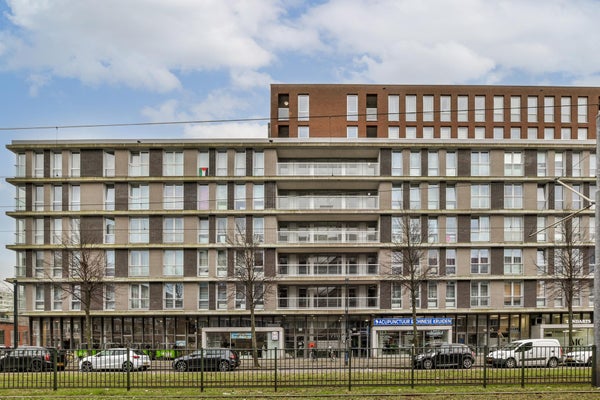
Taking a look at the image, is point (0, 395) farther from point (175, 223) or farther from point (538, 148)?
point (538, 148)

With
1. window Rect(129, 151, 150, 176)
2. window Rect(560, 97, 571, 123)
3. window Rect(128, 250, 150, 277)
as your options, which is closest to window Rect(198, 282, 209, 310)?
window Rect(128, 250, 150, 277)

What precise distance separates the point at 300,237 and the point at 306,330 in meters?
7.62

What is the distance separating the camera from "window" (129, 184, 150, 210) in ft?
168

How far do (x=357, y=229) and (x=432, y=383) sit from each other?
31.9 m

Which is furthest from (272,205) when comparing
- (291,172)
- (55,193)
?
(55,193)

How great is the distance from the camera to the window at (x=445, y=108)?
70.8 meters

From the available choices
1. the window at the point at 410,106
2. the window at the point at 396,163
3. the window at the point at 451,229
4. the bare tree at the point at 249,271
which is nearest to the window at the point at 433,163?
the window at the point at 396,163

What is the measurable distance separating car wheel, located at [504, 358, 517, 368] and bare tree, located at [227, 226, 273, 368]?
82.4ft

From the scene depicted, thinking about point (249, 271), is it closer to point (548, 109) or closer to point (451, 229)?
point (451, 229)

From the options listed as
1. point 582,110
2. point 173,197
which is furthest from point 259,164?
point 582,110

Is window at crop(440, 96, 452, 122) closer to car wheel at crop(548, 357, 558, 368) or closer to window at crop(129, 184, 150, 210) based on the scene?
window at crop(129, 184, 150, 210)

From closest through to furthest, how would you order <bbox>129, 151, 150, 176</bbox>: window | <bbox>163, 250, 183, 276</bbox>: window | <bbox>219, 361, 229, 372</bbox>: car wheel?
1. <bbox>219, 361, 229, 372</bbox>: car wheel
2. <bbox>163, 250, 183, 276</bbox>: window
3. <bbox>129, 151, 150, 176</bbox>: window

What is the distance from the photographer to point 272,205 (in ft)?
168

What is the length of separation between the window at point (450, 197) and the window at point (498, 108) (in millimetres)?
24002
